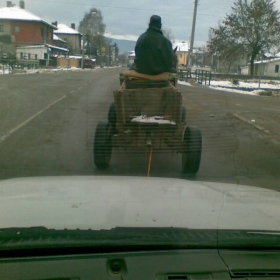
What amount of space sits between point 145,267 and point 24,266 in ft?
1.84

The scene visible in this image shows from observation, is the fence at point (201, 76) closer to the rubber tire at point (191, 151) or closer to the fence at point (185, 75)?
the fence at point (185, 75)

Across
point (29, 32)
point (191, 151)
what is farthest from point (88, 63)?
point (191, 151)

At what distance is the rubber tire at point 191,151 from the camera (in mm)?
7289

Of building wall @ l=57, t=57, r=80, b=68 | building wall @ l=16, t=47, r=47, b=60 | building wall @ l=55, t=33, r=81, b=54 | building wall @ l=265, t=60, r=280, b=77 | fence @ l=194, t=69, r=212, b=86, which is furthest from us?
building wall @ l=55, t=33, r=81, b=54

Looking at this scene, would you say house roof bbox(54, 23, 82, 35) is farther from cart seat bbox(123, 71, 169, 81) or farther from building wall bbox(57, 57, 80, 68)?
cart seat bbox(123, 71, 169, 81)

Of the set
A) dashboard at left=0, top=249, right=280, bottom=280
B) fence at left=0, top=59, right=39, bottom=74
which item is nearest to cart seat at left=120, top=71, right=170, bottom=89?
dashboard at left=0, top=249, right=280, bottom=280

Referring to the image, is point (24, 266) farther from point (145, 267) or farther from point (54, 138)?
point (54, 138)

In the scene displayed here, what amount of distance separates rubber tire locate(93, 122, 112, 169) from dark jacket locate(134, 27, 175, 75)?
3.96 feet

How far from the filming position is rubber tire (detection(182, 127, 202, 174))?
7289 mm

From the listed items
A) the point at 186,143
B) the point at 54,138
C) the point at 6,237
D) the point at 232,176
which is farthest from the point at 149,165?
the point at 6,237

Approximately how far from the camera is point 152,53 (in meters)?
7.92

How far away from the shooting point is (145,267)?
87.0 inches

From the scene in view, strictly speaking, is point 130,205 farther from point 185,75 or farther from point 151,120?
point 185,75

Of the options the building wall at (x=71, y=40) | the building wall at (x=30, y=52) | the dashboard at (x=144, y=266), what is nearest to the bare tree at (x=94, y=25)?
the building wall at (x=30, y=52)
